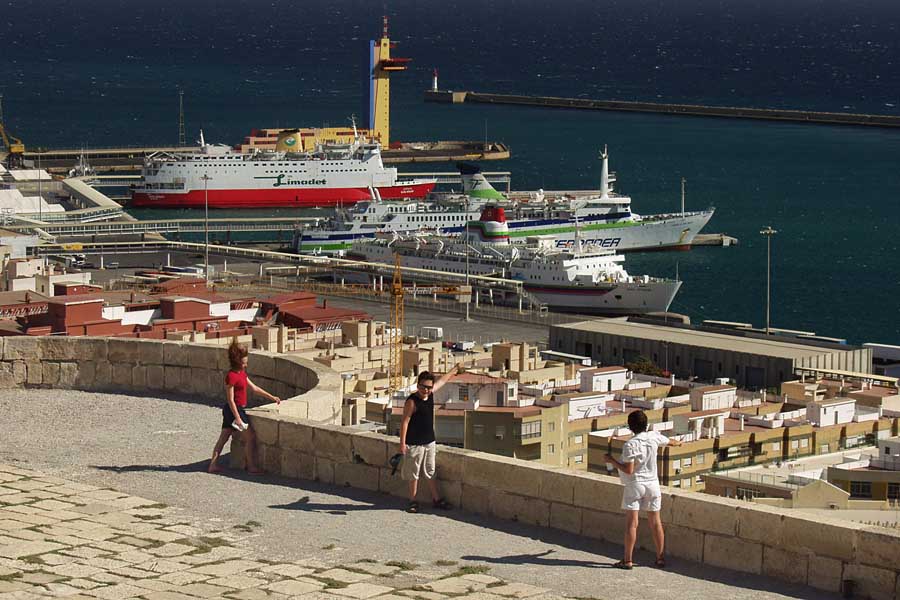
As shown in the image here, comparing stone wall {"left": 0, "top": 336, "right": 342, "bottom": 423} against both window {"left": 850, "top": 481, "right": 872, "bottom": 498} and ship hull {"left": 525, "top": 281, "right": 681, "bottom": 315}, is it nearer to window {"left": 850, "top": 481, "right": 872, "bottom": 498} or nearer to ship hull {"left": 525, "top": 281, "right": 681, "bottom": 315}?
window {"left": 850, "top": 481, "right": 872, "bottom": 498}

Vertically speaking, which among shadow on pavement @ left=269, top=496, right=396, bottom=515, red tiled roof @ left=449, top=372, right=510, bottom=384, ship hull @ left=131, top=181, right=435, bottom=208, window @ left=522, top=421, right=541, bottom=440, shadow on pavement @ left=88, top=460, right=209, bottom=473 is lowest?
window @ left=522, top=421, right=541, bottom=440

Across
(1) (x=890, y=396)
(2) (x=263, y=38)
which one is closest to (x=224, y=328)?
(1) (x=890, y=396)

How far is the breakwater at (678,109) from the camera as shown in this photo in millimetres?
104250

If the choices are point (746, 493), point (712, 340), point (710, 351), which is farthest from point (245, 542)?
point (712, 340)

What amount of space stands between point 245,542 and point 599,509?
1.36 metres

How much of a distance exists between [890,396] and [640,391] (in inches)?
170

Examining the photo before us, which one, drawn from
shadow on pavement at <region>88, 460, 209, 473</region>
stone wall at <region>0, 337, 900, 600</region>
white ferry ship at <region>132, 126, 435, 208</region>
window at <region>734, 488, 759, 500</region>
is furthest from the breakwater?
shadow on pavement at <region>88, 460, 209, 473</region>

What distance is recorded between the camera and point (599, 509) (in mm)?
7289

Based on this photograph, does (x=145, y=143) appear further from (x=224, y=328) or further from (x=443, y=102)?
(x=224, y=328)

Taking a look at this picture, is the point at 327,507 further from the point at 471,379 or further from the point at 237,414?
the point at 471,379

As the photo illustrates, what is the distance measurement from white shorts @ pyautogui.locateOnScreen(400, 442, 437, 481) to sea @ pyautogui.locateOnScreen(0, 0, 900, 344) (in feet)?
123

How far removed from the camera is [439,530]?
7.46 metres

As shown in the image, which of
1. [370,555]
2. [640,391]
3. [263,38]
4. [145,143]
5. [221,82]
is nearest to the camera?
[370,555]

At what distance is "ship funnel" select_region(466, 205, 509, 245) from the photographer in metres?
63.5
